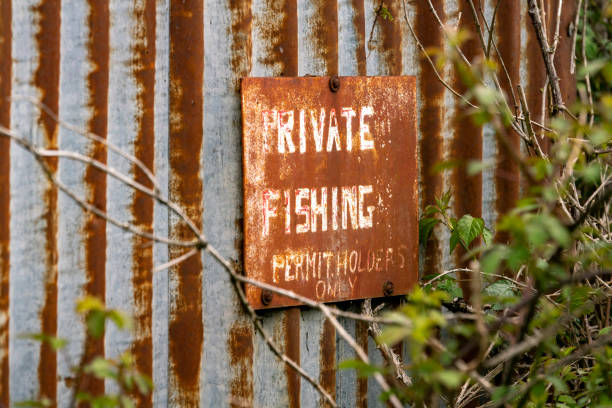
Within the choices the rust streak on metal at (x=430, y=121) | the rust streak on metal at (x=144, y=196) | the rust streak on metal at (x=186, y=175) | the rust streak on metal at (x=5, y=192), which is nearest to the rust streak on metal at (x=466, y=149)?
the rust streak on metal at (x=430, y=121)

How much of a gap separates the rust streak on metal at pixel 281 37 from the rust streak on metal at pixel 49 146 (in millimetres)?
682

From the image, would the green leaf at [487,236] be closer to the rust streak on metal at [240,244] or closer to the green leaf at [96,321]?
the rust streak on metal at [240,244]

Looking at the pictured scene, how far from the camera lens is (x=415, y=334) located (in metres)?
1.50

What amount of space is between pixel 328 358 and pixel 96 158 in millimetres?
1058

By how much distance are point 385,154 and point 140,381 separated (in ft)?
4.71

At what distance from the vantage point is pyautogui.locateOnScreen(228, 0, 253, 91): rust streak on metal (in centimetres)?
260

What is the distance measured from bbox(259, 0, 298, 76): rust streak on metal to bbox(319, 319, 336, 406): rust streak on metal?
87cm

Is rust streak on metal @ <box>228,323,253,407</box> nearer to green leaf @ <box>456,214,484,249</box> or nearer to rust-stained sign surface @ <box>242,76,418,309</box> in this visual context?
rust-stained sign surface @ <box>242,76,418,309</box>

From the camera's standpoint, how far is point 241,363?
2.62m

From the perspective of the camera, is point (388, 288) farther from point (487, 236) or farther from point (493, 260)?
point (493, 260)

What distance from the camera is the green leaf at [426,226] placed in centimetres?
298

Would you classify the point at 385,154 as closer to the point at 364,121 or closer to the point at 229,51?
the point at 364,121

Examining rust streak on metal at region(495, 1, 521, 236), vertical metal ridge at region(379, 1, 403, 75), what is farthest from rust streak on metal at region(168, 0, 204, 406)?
rust streak on metal at region(495, 1, 521, 236)

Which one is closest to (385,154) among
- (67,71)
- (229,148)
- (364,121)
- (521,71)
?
(364,121)
